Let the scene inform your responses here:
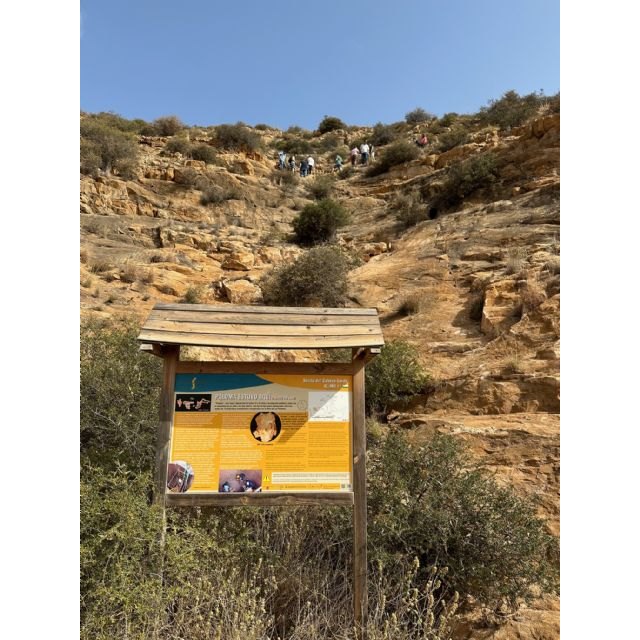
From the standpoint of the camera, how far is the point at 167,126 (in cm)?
2944

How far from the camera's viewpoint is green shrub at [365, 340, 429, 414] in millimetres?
6676

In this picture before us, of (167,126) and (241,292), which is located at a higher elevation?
(167,126)

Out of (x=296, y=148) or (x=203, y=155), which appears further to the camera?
(x=296, y=148)

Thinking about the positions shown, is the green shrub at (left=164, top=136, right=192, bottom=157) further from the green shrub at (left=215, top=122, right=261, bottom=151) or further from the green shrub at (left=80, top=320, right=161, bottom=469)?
the green shrub at (left=80, top=320, right=161, bottom=469)

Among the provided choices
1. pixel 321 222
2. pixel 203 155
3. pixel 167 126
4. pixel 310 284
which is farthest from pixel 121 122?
pixel 310 284

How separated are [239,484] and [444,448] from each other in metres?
1.83

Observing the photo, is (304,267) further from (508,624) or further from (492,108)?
(492,108)

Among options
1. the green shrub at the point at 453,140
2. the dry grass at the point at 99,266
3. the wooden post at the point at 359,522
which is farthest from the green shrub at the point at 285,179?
the wooden post at the point at 359,522

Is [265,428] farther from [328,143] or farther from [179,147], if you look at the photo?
[328,143]

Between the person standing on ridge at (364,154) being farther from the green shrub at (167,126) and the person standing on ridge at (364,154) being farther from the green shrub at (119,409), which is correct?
the green shrub at (119,409)

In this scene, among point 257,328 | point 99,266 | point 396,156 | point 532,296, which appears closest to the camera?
point 257,328

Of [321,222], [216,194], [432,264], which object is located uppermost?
[216,194]

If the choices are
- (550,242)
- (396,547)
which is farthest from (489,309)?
(396,547)

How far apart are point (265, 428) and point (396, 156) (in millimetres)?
23740
